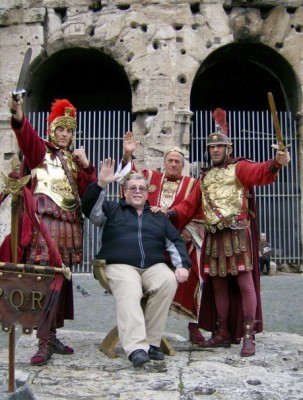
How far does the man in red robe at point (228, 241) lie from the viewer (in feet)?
13.0

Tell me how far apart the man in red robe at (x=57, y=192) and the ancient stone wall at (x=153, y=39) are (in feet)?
17.8

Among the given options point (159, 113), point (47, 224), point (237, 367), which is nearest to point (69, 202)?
point (47, 224)

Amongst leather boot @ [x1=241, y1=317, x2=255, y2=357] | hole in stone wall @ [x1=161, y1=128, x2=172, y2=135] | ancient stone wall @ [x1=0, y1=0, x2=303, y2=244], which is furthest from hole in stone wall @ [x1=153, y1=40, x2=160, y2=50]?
leather boot @ [x1=241, y1=317, x2=255, y2=357]

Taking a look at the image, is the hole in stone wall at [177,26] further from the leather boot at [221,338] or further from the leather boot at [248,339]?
the leather boot at [248,339]

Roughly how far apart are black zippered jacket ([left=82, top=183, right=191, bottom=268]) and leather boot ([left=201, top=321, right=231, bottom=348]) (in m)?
0.65

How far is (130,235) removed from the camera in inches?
150

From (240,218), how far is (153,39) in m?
6.50

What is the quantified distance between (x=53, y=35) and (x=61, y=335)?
7078 millimetres

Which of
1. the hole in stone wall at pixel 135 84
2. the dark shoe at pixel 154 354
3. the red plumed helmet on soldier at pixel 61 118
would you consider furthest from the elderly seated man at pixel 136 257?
the hole in stone wall at pixel 135 84

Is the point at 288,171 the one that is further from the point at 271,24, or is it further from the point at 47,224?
the point at 47,224

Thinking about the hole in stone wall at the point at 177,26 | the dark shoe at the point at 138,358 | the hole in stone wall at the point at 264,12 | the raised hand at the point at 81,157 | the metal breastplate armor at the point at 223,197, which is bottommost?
the dark shoe at the point at 138,358

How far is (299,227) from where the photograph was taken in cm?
995

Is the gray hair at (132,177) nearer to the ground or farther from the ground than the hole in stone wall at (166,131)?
nearer to the ground

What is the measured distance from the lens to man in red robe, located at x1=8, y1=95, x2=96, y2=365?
3662mm
